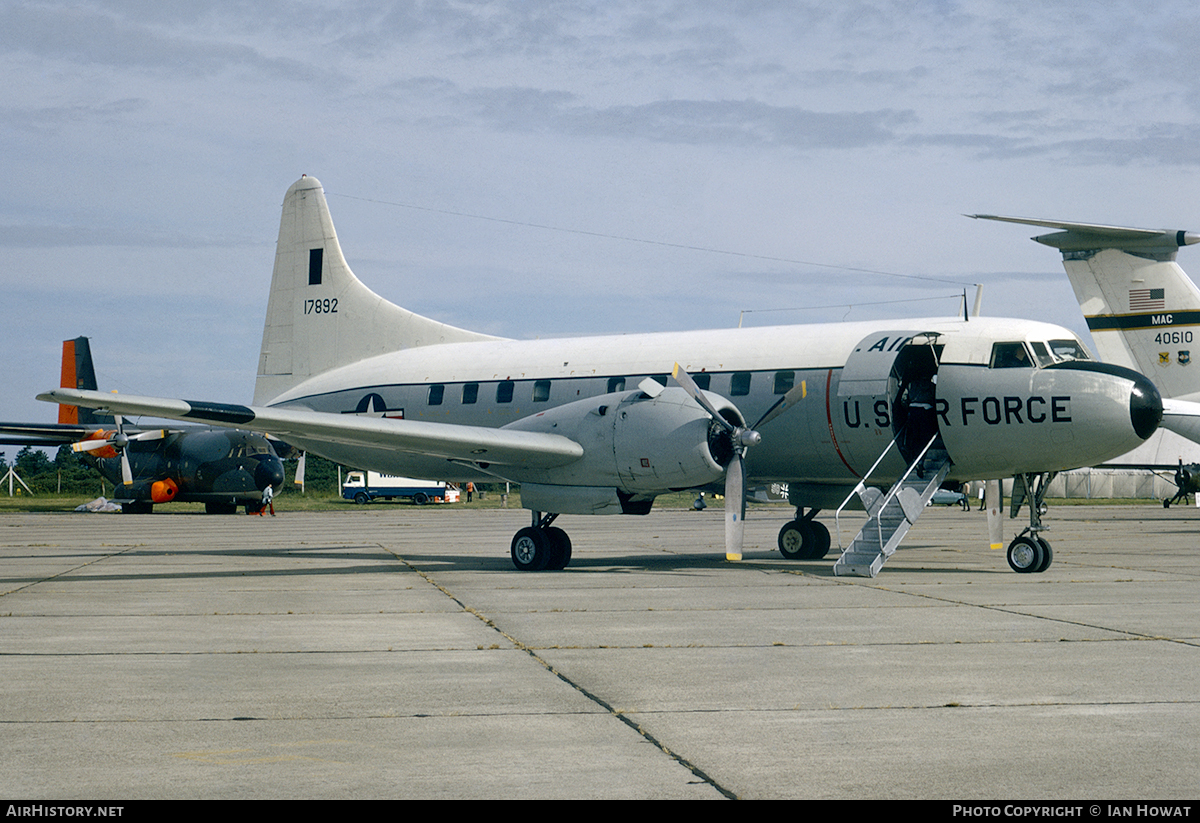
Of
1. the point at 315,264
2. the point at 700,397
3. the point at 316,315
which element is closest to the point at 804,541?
the point at 700,397

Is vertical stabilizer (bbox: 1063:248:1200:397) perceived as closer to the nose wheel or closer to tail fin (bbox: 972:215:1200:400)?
tail fin (bbox: 972:215:1200:400)

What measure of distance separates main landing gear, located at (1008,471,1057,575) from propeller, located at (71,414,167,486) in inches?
1498

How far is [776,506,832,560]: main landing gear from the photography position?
21125mm

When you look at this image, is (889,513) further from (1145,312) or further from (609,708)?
(1145,312)

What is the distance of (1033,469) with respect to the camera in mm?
17500

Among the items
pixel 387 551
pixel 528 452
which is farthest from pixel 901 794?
pixel 387 551

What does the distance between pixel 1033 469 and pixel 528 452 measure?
7.56 metres

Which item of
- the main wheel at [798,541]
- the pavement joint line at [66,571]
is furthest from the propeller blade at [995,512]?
the pavement joint line at [66,571]

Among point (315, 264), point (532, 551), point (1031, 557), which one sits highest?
point (315, 264)

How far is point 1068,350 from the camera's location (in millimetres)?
17688

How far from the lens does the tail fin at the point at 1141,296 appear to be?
30.8 metres

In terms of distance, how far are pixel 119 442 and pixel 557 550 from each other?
34600 mm

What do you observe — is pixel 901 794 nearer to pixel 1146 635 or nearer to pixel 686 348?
pixel 1146 635

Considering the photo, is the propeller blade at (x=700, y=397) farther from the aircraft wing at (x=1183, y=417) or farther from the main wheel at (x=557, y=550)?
the aircraft wing at (x=1183, y=417)
